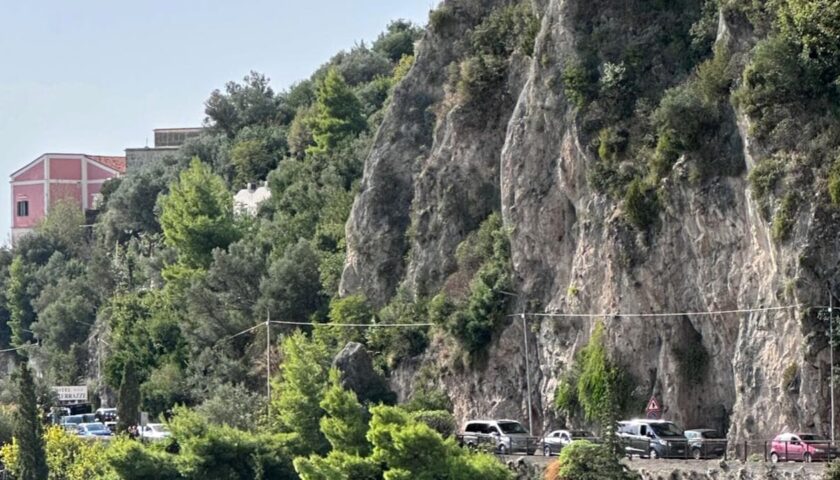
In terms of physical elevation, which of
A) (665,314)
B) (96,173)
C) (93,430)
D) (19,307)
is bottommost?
(93,430)

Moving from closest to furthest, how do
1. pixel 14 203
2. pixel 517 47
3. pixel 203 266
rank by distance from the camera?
pixel 517 47 → pixel 203 266 → pixel 14 203

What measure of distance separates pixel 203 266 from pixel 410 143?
62.7 feet

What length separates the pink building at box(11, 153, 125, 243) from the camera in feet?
464

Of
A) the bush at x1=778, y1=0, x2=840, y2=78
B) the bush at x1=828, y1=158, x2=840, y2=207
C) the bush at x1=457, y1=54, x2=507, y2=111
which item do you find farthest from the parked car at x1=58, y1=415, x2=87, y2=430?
the bush at x1=828, y1=158, x2=840, y2=207

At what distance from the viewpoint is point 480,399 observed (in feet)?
219

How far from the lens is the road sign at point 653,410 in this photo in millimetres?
56438

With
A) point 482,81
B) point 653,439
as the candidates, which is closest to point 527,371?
point 653,439

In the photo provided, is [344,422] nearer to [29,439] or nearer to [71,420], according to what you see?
[29,439]

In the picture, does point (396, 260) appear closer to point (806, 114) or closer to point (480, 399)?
point (480, 399)

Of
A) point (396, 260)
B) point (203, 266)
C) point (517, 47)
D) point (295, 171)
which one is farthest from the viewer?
point (295, 171)

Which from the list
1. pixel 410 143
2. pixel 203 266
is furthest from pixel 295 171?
pixel 410 143

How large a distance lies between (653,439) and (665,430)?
0.59 m

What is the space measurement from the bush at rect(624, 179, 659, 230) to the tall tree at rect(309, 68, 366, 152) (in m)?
46.8

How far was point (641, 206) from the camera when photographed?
5888cm
